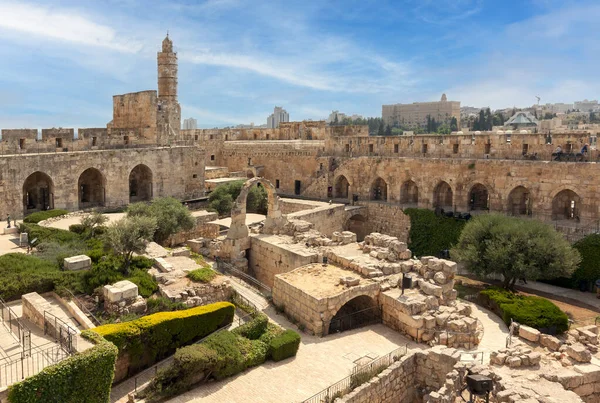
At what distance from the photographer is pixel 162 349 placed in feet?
A: 36.9

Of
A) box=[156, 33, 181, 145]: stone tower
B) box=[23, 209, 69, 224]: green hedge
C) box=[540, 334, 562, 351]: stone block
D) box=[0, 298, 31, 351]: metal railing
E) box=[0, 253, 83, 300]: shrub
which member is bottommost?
box=[540, 334, 562, 351]: stone block

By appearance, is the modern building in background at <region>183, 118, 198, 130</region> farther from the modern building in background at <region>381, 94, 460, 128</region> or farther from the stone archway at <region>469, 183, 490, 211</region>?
→ the stone archway at <region>469, 183, 490, 211</region>

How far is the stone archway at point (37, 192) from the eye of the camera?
24031mm

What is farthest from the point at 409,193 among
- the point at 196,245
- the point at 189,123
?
the point at 189,123

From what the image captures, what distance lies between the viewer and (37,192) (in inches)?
965

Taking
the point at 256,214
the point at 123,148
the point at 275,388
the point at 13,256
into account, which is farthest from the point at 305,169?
the point at 275,388

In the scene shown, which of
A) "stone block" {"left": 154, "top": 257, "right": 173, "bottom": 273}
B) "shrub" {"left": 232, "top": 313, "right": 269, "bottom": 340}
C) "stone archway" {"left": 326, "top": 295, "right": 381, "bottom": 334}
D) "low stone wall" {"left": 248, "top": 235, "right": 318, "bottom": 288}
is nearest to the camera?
"shrub" {"left": 232, "top": 313, "right": 269, "bottom": 340}

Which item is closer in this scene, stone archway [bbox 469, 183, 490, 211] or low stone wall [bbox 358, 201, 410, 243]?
stone archway [bbox 469, 183, 490, 211]

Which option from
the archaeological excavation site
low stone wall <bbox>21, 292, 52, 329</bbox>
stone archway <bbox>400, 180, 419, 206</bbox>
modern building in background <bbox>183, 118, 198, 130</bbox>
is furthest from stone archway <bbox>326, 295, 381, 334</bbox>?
modern building in background <bbox>183, 118, 198, 130</bbox>

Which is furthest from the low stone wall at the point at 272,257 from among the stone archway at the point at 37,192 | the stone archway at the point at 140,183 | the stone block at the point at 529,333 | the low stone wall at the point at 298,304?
the stone archway at the point at 37,192

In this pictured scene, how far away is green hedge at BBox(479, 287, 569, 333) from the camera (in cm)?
1402

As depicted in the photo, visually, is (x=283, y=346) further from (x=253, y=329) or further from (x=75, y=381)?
(x=75, y=381)

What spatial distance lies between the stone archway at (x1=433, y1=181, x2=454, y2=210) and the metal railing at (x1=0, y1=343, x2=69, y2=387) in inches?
814

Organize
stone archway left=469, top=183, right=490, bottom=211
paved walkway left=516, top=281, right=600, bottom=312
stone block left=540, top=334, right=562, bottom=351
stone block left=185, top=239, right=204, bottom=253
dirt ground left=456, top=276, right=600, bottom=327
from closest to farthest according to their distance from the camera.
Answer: stone block left=540, top=334, right=562, bottom=351 < dirt ground left=456, top=276, right=600, bottom=327 < paved walkway left=516, top=281, right=600, bottom=312 < stone block left=185, top=239, right=204, bottom=253 < stone archway left=469, top=183, right=490, bottom=211
